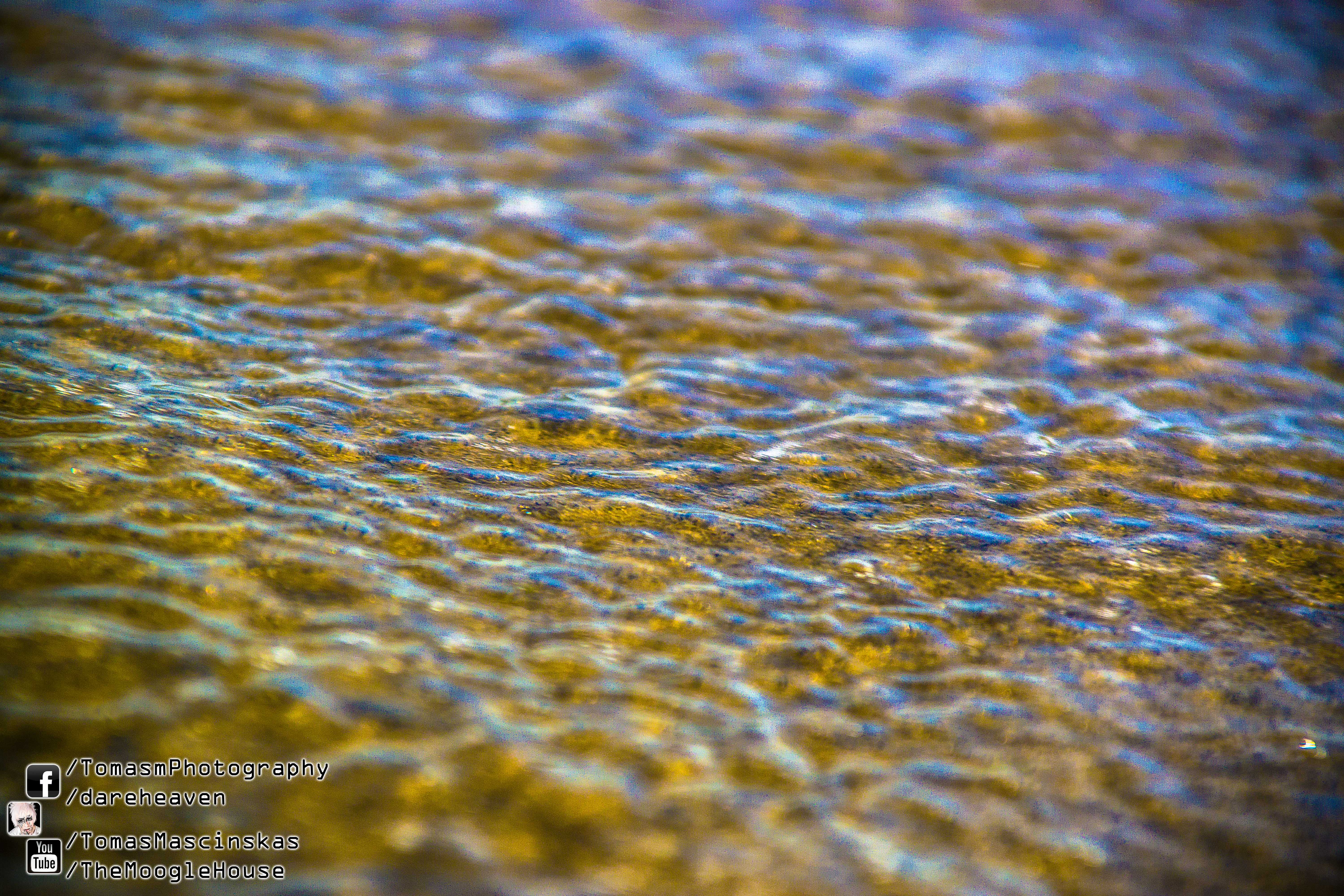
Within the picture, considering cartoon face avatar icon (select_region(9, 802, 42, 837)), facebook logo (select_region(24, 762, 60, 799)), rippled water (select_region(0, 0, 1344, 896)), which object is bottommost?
cartoon face avatar icon (select_region(9, 802, 42, 837))

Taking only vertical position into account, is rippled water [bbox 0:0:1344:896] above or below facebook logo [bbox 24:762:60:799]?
above

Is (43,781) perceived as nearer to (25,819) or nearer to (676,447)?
(25,819)

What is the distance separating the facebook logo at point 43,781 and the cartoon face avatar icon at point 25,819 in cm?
2

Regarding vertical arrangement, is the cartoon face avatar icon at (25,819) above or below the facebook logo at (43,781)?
below

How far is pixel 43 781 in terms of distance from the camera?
7.27ft

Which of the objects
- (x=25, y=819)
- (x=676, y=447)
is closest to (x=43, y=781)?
(x=25, y=819)

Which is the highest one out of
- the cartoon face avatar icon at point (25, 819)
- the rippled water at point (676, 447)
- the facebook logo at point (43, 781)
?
the rippled water at point (676, 447)

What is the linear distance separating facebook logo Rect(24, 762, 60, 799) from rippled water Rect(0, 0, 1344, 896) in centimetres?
4

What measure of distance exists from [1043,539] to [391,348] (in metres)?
2.61

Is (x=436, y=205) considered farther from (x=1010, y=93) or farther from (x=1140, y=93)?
(x=1140, y=93)

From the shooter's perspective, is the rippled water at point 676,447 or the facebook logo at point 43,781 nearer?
the facebook logo at point 43,781

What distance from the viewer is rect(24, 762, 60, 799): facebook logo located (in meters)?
2.19

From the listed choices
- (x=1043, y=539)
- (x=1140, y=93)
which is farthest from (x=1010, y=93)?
(x=1043, y=539)

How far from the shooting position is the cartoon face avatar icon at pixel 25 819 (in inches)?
82.6
